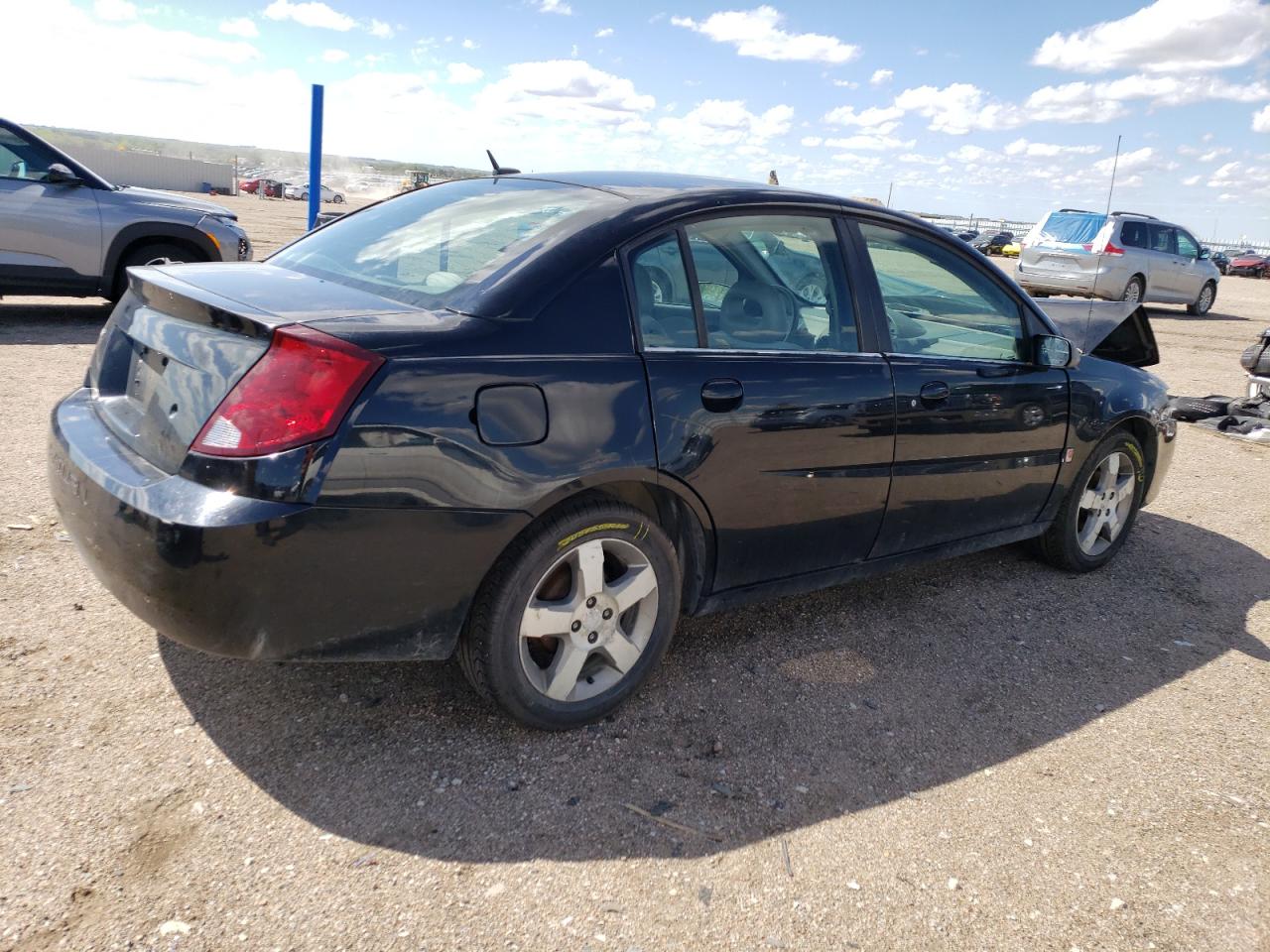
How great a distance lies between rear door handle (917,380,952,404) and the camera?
3.62 meters

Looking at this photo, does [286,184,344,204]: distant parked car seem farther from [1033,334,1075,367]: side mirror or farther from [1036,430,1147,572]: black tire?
[1033,334,1075,367]: side mirror

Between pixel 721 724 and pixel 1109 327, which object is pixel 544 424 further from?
pixel 1109 327

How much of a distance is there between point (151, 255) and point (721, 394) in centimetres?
784

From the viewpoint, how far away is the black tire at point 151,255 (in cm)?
892

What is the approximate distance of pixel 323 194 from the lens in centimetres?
5862

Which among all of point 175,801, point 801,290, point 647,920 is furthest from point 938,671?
point 175,801

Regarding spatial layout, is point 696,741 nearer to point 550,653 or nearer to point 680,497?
point 550,653

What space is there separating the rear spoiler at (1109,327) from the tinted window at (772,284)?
2015 millimetres

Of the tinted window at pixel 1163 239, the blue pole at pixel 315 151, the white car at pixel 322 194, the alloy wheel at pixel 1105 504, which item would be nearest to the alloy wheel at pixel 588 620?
the alloy wheel at pixel 1105 504

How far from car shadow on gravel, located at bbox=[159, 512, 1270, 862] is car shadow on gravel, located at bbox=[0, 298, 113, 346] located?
619 centimetres

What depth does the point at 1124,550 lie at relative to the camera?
524 cm

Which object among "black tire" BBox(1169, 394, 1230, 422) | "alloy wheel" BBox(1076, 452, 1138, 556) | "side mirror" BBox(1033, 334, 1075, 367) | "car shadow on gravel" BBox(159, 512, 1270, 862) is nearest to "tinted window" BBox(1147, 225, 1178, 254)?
"black tire" BBox(1169, 394, 1230, 422)

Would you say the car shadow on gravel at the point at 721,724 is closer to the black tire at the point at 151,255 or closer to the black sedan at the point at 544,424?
the black sedan at the point at 544,424

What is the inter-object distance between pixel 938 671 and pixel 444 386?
7.24 ft
